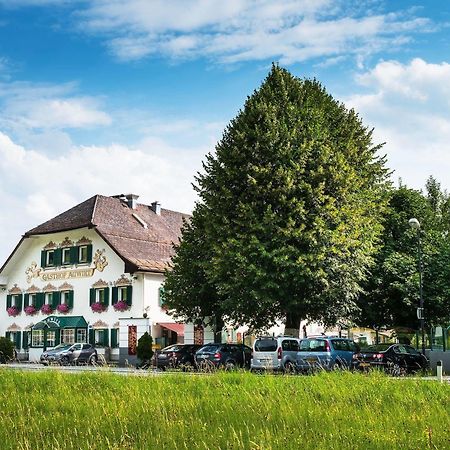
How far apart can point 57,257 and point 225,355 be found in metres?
25.1

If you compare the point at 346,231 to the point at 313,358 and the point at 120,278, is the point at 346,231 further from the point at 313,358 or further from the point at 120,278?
the point at 120,278

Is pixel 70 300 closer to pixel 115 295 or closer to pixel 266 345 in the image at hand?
pixel 115 295

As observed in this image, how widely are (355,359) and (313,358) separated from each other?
236cm

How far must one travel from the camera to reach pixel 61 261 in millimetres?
57500

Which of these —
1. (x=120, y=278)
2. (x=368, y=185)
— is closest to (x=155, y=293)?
(x=120, y=278)

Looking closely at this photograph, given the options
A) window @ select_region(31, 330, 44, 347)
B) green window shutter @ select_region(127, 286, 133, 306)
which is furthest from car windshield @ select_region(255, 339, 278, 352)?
window @ select_region(31, 330, 44, 347)

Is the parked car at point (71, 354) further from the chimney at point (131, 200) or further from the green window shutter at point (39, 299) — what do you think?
the chimney at point (131, 200)

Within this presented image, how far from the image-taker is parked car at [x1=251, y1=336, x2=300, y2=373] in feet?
113

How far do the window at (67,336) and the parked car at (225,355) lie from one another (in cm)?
1995

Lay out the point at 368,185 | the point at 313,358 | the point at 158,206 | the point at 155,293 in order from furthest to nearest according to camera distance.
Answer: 1. the point at 158,206
2. the point at 155,293
3. the point at 368,185
4. the point at 313,358

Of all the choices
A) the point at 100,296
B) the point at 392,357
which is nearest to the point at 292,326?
the point at 392,357

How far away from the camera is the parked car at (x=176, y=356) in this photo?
39188mm

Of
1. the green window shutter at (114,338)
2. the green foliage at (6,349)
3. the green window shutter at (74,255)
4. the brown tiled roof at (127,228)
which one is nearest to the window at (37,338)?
the green foliage at (6,349)

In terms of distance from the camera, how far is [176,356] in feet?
129
